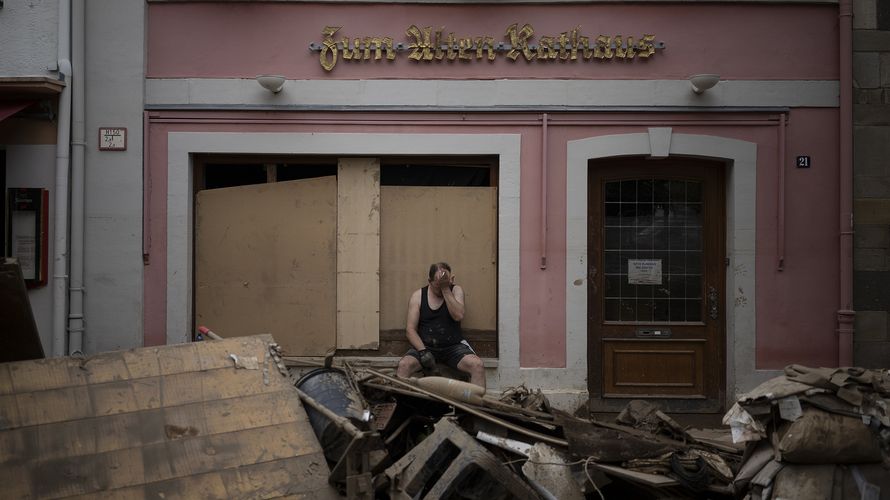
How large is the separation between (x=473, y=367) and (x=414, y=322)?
0.74 m

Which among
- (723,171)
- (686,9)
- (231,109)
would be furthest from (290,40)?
(723,171)

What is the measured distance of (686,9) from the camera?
26.2 ft

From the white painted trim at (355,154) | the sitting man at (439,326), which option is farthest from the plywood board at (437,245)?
the sitting man at (439,326)

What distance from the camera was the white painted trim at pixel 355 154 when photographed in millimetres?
7883

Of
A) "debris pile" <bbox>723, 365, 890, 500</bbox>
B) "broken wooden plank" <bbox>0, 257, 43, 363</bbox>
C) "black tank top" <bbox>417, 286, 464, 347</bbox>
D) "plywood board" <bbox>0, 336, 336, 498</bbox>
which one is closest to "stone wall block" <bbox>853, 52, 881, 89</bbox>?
"debris pile" <bbox>723, 365, 890, 500</bbox>

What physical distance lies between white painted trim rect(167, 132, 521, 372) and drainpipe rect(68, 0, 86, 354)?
2.76ft

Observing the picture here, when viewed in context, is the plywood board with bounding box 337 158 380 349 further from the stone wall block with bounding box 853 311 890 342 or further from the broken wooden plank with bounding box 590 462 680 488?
the stone wall block with bounding box 853 311 890 342

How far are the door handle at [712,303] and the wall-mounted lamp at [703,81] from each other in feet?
6.71

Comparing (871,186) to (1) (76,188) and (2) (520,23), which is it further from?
(1) (76,188)

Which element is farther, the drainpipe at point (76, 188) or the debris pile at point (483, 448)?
the drainpipe at point (76, 188)

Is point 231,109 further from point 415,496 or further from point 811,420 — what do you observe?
point 811,420

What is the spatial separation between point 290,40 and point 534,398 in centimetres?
442

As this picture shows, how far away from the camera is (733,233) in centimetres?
793

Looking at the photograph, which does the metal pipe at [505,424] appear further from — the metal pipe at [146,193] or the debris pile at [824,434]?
the metal pipe at [146,193]
